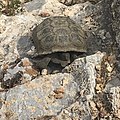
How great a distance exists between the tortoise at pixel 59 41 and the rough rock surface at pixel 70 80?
219 millimetres

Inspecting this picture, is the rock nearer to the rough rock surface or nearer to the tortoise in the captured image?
the rough rock surface

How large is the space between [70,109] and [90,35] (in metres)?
2.17

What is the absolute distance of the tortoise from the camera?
21.4ft

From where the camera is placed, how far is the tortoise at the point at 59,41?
6535 millimetres

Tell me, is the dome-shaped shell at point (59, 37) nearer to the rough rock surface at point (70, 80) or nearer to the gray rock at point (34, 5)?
the rough rock surface at point (70, 80)

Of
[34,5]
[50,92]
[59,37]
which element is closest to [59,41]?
[59,37]

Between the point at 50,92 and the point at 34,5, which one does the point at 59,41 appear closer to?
the point at 50,92

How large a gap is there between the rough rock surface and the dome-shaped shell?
24 centimetres

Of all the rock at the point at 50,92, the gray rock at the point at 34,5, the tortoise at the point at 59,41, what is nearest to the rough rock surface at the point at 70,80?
the rock at the point at 50,92

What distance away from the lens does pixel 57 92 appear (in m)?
5.84

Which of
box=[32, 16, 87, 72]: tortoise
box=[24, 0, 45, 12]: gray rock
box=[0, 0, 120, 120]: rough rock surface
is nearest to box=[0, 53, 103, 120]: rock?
box=[0, 0, 120, 120]: rough rock surface

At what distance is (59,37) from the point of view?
6.66m

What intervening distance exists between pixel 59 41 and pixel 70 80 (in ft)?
3.02

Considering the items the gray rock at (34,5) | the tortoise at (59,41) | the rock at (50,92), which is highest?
the gray rock at (34,5)
